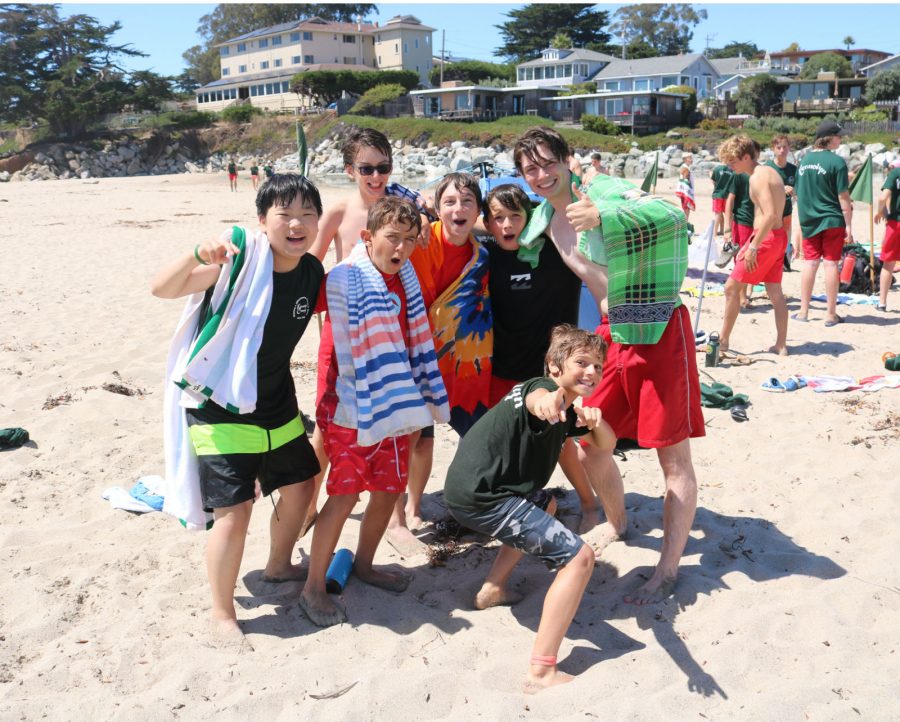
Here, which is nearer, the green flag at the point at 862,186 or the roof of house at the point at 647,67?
the green flag at the point at 862,186

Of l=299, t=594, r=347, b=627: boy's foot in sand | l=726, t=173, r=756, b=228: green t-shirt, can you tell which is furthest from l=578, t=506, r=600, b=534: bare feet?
l=726, t=173, r=756, b=228: green t-shirt

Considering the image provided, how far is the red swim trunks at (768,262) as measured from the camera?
7.36 meters

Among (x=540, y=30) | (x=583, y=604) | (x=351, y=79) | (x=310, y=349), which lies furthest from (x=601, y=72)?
(x=583, y=604)

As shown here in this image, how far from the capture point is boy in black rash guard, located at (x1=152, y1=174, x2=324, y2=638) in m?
3.13

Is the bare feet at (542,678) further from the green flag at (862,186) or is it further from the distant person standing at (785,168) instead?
Result: the green flag at (862,186)

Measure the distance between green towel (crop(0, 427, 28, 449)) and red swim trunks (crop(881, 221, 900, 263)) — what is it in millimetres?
9129

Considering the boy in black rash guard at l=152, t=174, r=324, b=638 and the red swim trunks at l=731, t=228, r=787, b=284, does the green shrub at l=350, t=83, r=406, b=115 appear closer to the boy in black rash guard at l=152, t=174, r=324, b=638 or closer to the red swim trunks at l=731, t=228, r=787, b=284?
the red swim trunks at l=731, t=228, r=787, b=284

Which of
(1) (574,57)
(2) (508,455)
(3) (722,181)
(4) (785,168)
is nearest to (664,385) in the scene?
(2) (508,455)

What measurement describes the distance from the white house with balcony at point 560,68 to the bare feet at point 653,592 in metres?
63.9

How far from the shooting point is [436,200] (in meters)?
3.84

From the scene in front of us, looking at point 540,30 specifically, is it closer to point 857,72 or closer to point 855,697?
point 857,72

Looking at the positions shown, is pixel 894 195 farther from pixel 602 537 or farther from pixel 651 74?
pixel 651 74

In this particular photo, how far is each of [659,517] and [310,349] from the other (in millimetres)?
4441

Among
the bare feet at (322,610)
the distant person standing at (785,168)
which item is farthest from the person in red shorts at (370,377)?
the distant person standing at (785,168)
